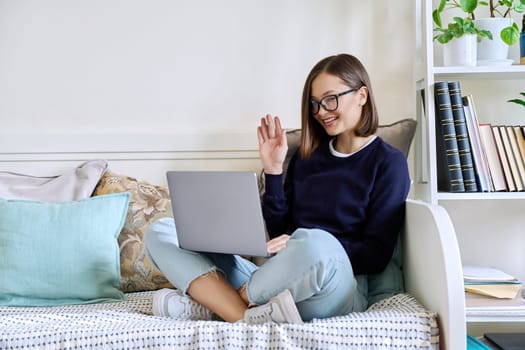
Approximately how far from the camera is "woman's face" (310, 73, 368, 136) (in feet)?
4.90

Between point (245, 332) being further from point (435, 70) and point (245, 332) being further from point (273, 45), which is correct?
point (273, 45)

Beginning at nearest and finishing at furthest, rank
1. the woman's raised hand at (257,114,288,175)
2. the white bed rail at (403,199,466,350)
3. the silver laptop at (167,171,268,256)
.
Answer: the white bed rail at (403,199,466,350) → the silver laptop at (167,171,268,256) → the woman's raised hand at (257,114,288,175)

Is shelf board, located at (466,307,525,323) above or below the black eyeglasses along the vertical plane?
below

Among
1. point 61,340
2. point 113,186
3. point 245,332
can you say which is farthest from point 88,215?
point 245,332

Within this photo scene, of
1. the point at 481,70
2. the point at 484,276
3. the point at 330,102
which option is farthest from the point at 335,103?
the point at 484,276

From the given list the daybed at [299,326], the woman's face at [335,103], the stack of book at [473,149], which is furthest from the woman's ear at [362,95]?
the daybed at [299,326]

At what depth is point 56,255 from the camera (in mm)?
1476

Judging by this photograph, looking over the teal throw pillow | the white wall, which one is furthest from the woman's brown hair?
the teal throw pillow

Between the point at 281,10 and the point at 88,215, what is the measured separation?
83 centimetres

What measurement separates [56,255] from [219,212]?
50 cm

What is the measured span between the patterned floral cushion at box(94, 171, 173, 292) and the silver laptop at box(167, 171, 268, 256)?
332 mm

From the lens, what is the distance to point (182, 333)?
1.09 m

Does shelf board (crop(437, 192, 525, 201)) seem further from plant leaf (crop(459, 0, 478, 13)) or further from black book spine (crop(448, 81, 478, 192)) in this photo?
plant leaf (crop(459, 0, 478, 13))

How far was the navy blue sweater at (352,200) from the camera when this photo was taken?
138 centimetres
